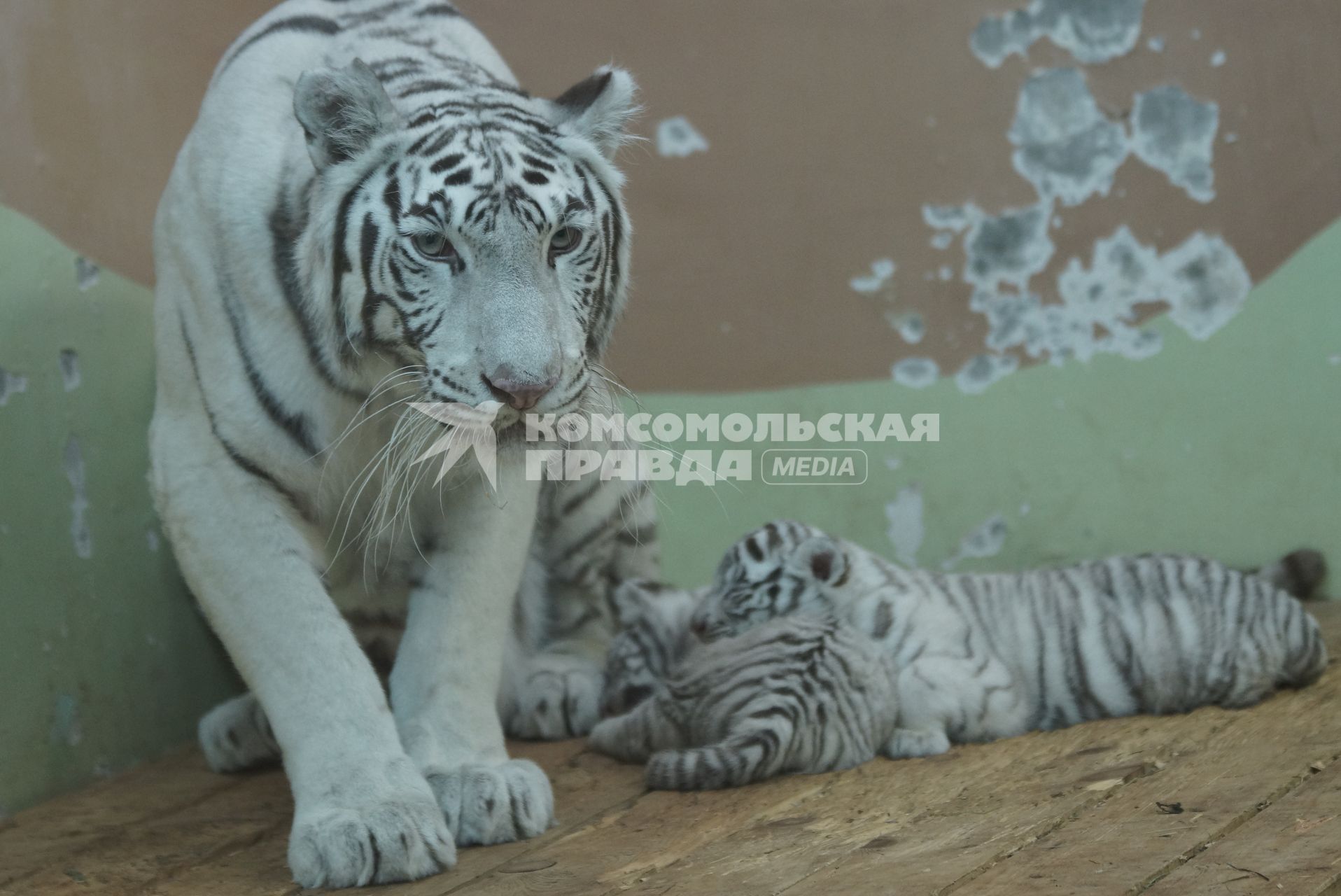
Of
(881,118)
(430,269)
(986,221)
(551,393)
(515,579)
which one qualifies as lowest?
(515,579)

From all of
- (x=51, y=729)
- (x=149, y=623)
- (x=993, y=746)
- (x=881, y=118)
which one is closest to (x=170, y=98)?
(x=149, y=623)

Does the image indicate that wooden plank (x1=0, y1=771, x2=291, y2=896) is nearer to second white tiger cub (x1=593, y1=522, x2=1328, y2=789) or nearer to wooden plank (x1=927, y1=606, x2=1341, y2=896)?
second white tiger cub (x1=593, y1=522, x2=1328, y2=789)

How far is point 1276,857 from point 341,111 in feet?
5.15

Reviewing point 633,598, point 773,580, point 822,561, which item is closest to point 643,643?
point 633,598

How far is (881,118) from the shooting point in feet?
10.6

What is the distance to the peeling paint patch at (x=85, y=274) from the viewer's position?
2.53 m

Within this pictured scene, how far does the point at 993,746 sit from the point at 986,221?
53.1 inches

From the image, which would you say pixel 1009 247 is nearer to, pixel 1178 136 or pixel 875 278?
pixel 875 278

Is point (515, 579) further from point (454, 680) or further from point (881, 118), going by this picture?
point (881, 118)

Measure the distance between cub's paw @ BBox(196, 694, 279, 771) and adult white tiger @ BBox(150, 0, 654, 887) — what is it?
0.40 m

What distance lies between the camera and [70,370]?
252 cm

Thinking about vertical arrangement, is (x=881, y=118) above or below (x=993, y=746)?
above

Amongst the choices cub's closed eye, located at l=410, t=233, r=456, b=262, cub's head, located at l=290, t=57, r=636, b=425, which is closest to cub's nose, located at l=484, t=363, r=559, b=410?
cub's head, located at l=290, t=57, r=636, b=425

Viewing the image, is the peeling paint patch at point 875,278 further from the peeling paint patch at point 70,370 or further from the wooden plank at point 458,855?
the peeling paint patch at point 70,370
